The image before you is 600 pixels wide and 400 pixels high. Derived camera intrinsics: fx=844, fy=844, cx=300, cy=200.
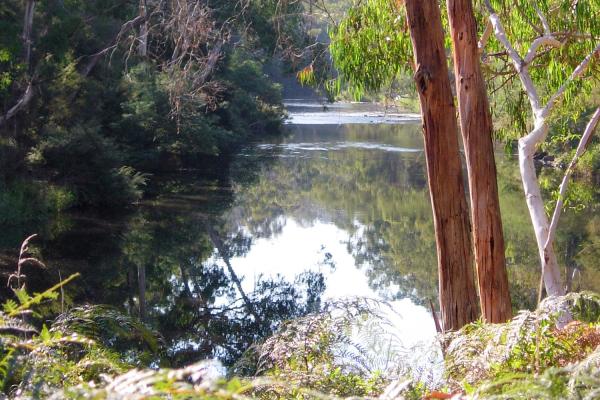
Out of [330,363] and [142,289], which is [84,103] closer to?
[142,289]

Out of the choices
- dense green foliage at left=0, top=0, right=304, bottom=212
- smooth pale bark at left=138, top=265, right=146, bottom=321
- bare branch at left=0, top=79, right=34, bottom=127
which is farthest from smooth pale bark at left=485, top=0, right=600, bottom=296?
bare branch at left=0, top=79, right=34, bottom=127

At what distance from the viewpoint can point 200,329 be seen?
8750 mm

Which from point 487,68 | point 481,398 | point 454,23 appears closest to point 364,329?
point 481,398

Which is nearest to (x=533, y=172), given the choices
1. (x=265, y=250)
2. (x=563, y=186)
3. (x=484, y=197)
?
(x=563, y=186)

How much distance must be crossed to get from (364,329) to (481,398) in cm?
169

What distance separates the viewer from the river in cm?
916

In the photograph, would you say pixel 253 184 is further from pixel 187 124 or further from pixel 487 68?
pixel 487 68

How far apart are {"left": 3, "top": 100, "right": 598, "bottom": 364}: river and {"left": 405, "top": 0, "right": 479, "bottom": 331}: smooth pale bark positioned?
6.71 ft

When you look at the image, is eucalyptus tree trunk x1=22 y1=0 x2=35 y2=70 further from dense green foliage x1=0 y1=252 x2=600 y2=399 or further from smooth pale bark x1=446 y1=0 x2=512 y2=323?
dense green foliage x1=0 y1=252 x2=600 y2=399

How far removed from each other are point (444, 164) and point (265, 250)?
8.19 meters

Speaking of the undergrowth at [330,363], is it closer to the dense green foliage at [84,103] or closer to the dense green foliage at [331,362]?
the dense green foliage at [331,362]

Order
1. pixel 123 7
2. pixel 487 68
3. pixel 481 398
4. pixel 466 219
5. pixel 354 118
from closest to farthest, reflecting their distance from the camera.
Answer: pixel 481 398 < pixel 466 219 < pixel 487 68 < pixel 123 7 < pixel 354 118

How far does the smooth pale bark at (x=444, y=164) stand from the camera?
430 centimetres

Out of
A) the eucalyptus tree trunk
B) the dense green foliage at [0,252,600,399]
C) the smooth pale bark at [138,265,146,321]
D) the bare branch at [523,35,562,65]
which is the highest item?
the eucalyptus tree trunk
